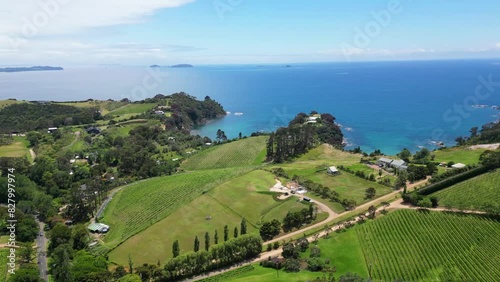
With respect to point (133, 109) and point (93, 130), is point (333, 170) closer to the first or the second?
point (93, 130)

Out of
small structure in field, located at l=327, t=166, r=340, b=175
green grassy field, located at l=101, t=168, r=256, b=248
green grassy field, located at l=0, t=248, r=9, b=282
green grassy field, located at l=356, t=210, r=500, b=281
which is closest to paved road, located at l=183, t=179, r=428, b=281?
green grassy field, located at l=356, t=210, r=500, b=281

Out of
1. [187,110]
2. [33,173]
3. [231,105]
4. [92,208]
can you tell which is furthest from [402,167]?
[231,105]

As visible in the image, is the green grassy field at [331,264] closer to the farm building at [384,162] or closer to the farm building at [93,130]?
the farm building at [384,162]

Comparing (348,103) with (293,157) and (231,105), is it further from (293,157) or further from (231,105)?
(293,157)

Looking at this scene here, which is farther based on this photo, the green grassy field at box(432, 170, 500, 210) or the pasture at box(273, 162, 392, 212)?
the pasture at box(273, 162, 392, 212)

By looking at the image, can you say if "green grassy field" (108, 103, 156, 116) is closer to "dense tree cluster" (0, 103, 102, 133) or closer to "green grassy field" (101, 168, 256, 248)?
"dense tree cluster" (0, 103, 102, 133)

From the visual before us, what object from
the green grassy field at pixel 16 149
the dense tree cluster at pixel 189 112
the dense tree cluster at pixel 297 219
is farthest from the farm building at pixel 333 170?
the green grassy field at pixel 16 149

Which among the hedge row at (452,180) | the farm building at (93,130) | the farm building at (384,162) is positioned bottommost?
the farm building at (93,130)
